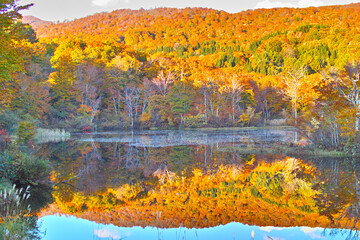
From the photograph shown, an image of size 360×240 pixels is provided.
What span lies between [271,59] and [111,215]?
65.1 metres

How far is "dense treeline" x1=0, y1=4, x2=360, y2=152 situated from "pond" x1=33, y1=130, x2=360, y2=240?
15.4ft

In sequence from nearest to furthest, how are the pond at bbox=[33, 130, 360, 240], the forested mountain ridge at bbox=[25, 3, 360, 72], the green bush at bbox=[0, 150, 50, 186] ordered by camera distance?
the pond at bbox=[33, 130, 360, 240] < the green bush at bbox=[0, 150, 50, 186] < the forested mountain ridge at bbox=[25, 3, 360, 72]

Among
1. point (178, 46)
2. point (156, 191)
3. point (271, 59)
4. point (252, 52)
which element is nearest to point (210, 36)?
point (178, 46)

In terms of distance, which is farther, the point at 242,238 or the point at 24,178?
the point at 24,178

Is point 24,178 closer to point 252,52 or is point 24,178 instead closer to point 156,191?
point 156,191

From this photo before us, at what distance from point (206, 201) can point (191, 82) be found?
40.4 m

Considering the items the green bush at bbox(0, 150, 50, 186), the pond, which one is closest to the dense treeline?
the green bush at bbox(0, 150, 50, 186)

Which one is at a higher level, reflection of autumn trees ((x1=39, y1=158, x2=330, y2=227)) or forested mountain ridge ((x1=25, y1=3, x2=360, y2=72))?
forested mountain ridge ((x1=25, y1=3, x2=360, y2=72))

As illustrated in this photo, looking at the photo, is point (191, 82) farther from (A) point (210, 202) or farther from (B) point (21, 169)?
(A) point (210, 202)

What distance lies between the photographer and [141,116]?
4222 centimetres

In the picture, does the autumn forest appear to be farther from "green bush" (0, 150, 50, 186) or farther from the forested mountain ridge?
the forested mountain ridge

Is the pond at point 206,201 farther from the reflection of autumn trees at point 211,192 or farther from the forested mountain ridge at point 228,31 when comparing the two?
the forested mountain ridge at point 228,31

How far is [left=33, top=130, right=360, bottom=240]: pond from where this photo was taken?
5621mm

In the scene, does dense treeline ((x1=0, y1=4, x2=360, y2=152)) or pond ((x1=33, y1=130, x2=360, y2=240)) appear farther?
dense treeline ((x1=0, y1=4, x2=360, y2=152))
